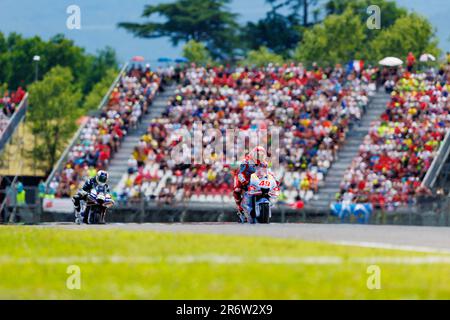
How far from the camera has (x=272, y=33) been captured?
96250 millimetres

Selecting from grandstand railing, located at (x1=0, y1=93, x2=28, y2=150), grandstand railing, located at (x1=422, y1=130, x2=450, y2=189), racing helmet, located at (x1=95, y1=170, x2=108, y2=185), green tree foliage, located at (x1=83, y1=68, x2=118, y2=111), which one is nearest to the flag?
grandstand railing, located at (x1=422, y1=130, x2=450, y2=189)

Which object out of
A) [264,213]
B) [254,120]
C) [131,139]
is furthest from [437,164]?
[131,139]

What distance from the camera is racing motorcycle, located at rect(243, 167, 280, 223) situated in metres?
29.7

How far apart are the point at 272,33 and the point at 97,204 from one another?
6435cm

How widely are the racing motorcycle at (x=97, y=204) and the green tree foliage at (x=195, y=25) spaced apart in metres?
47.4

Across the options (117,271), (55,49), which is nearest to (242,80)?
(117,271)

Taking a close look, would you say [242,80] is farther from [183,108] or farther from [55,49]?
[55,49]

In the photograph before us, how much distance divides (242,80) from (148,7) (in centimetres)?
2503

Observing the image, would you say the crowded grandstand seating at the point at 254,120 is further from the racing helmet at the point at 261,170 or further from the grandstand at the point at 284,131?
the racing helmet at the point at 261,170

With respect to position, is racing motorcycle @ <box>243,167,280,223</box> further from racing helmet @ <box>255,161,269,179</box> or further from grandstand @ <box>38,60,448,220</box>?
grandstand @ <box>38,60,448,220</box>

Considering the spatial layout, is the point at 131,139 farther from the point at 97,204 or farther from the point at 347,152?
the point at 97,204

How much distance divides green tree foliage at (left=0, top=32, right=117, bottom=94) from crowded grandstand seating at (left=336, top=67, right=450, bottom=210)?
56.4m

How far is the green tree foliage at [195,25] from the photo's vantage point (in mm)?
→ 80875
